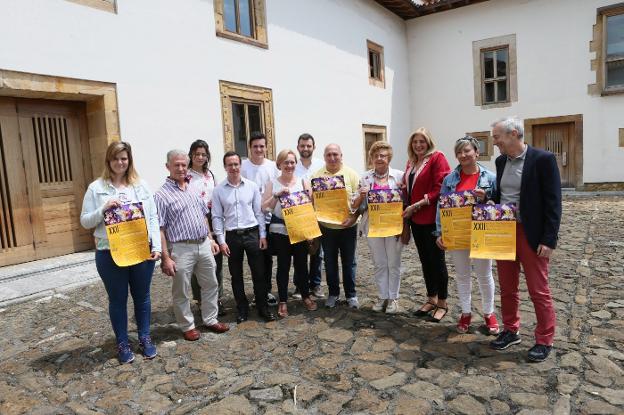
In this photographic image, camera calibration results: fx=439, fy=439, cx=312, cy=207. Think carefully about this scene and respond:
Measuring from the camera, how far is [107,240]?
10.5ft

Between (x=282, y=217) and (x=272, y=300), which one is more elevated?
(x=282, y=217)

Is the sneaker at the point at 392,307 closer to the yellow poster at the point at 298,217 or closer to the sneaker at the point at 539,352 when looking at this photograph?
the yellow poster at the point at 298,217

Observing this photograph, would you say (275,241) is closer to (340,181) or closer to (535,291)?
(340,181)

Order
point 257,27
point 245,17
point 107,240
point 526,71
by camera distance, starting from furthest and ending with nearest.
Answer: point 526,71, point 257,27, point 245,17, point 107,240

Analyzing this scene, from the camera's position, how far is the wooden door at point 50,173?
238 inches

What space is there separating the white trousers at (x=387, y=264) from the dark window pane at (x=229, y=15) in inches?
242

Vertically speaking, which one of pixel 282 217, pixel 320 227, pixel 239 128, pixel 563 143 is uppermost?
pixel 239 128

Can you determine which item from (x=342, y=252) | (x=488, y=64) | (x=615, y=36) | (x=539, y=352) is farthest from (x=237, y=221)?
(x=615, y=36)

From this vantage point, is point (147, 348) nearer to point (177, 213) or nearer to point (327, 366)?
point (177, 213)

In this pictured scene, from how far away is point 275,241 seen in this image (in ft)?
14.0

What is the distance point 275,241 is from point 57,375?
2.06 meters

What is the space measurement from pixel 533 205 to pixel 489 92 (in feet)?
40.7

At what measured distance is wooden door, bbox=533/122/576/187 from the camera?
13.2 m

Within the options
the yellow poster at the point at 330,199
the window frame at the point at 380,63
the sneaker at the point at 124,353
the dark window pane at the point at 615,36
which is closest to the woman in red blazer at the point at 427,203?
the yellow poster at the point at 330,199
